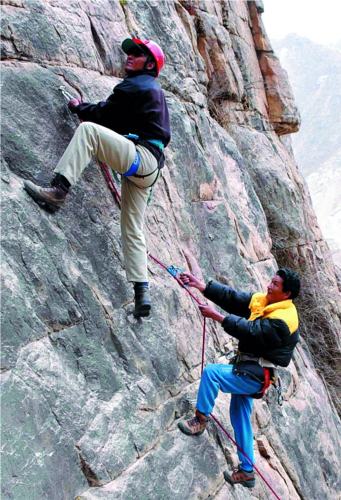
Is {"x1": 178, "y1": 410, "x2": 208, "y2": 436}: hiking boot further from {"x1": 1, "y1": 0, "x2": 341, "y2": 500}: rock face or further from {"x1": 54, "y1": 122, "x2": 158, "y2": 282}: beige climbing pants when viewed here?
{"x1": 54, "y1": 122, "x2": 158, "y2": 282}: beige climbing pants

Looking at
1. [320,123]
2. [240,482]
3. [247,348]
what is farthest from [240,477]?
[320,123]

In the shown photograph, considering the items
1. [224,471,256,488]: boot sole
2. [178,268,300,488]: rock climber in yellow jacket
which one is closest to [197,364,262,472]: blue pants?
[178,268,300,488]: rock climber in yellow jacket

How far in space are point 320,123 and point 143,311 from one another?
351 ft

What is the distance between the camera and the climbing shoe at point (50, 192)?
4.94m

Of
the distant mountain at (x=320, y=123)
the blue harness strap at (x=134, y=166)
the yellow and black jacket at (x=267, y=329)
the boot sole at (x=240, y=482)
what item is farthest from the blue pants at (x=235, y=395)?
the distant mountain at (x=320, y=123)

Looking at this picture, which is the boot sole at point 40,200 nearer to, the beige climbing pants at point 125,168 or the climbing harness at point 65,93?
the beige climbing pants at point 125,168

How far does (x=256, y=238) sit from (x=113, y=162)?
538 centimetres

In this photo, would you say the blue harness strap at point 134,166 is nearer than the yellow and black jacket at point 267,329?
Yes

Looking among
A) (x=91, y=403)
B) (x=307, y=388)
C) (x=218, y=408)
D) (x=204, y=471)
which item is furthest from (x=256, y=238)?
(x=91, y=403)

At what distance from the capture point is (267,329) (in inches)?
217

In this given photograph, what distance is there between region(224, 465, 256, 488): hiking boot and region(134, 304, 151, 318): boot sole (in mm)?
2264

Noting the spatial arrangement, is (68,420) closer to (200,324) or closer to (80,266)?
(80,266)

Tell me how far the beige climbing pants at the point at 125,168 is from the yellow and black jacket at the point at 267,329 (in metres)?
1.15

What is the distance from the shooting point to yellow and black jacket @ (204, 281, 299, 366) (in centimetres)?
552
